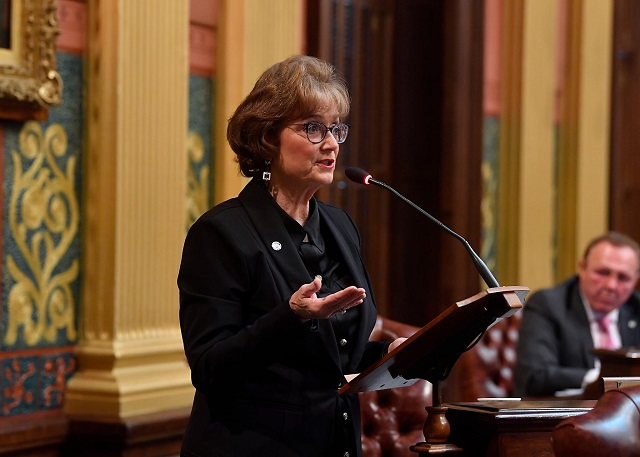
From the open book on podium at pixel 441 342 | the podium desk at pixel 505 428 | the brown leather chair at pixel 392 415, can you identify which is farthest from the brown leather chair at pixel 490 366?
the open book on podium at pixel 441 342

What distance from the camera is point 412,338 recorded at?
88.6 inches

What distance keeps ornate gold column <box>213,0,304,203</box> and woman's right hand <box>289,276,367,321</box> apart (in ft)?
6.55

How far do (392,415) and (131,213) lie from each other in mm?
1132

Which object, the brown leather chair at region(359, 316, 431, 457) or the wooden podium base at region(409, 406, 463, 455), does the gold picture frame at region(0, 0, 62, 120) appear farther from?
the wooden podium base at region(409, 406, 463, 455)

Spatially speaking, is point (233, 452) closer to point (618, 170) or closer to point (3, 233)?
point (3, 233)

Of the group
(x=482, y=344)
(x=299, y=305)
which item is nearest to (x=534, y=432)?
(x=299, y=305)

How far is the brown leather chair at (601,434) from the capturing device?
2100mm

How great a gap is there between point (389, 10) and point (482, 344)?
1.87 meters

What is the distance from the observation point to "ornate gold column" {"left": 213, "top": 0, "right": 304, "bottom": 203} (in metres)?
4.17

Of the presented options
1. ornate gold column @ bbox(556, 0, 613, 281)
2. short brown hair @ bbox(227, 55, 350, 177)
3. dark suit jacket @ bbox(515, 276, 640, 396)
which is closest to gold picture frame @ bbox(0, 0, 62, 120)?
short brown hair @ bbox(227, 55, 350, 177)

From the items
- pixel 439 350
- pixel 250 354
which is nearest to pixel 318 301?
pixel 250 354

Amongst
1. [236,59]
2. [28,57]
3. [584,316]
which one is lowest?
[584,316]

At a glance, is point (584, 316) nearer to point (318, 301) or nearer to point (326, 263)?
point (326, 263)

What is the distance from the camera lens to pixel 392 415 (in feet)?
11.3
